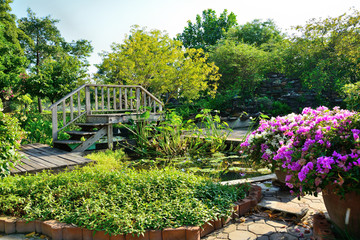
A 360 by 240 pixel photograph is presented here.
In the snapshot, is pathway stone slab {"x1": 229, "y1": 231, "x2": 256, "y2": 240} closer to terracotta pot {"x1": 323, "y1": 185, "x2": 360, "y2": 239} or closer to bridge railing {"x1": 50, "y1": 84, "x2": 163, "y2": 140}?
terracotta pot {"x1": 323, "y1": 185, "x2": 360, "y2": 239}

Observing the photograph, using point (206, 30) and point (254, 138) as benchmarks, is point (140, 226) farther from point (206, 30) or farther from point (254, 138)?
point (206, 30)

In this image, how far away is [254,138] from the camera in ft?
10.6

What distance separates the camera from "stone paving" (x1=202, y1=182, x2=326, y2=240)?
213cm

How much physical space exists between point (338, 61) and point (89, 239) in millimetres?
11114

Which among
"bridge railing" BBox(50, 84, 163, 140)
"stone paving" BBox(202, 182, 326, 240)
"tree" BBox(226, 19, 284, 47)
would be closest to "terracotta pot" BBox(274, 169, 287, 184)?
"stone paving" BBox(202, 182, 326, 240)

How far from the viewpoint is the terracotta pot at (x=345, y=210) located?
68.4 inches

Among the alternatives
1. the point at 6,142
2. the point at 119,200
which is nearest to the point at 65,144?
the point at 6,142

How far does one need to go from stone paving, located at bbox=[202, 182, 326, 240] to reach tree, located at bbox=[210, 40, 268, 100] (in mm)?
9860

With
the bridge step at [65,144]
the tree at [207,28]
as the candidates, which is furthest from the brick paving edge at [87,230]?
the tree at [207,28]

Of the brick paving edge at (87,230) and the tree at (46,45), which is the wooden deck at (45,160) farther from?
the tree at (46,45)

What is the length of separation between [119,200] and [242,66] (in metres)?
11.2

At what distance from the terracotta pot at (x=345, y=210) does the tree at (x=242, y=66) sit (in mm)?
10575

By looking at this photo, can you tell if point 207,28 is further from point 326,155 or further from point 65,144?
point 326,155

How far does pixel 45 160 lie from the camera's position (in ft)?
15.0
